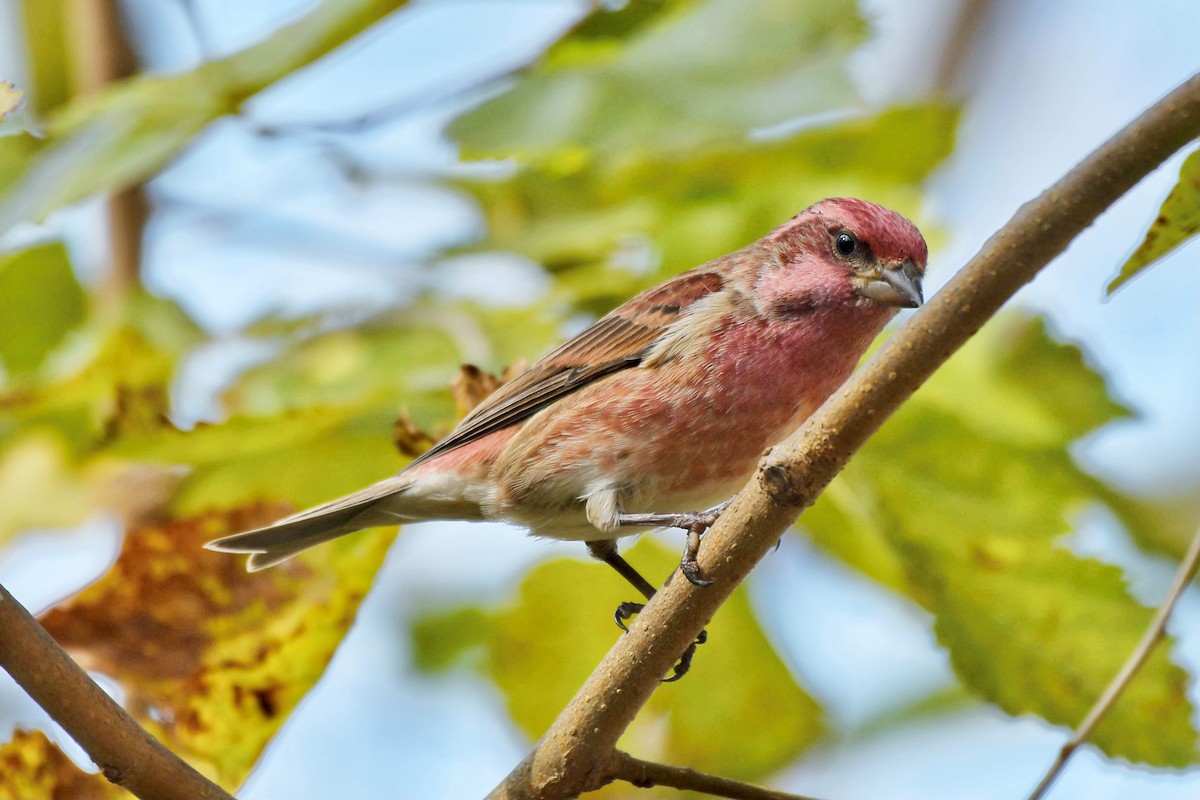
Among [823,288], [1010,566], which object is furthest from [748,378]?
[1010,566]

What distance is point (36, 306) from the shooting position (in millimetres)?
6543

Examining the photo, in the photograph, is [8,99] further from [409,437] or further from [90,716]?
[409,437]

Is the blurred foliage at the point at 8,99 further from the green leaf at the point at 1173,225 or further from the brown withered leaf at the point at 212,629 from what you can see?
the green leaf at the point at 1173,225

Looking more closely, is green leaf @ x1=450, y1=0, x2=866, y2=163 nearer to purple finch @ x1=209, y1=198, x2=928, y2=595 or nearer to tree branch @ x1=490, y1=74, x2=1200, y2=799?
purple finch @ x1=209, y1=198, x2=928, y2=595

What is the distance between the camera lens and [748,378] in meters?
5.03

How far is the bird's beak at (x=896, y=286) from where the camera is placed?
497 centimetres

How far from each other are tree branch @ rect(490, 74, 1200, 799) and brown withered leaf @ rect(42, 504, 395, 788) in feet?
3.32

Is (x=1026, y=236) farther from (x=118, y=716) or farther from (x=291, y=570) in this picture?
(x=291, y=570)

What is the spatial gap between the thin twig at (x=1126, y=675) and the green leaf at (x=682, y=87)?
2.33 meters

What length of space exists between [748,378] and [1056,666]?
1.57 metres

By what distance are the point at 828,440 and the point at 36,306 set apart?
4788 millimetres

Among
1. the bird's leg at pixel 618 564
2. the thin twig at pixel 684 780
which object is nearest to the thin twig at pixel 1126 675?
the thin twig at pixel 684 780

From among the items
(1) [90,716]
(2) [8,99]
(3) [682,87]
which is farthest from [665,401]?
(2) [8,99]

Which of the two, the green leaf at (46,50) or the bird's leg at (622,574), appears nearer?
the bird's leg at (622,574)
